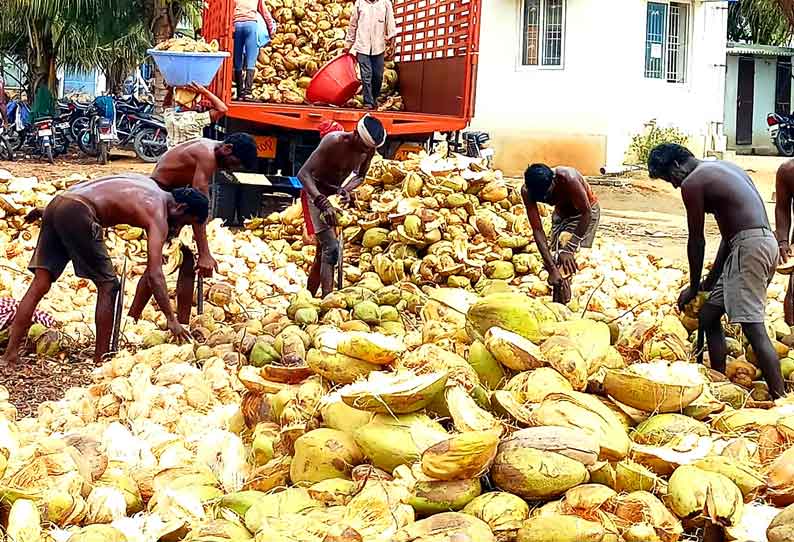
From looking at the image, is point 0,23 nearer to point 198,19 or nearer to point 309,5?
point 198,19

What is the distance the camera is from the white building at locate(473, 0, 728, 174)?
17.8m

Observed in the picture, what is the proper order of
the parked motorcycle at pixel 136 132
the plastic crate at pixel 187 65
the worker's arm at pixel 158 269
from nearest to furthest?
the worker's arm at pixel 158 269
the plastic crate at pixel 187 65
the parked motorcycle at pixel 136 132

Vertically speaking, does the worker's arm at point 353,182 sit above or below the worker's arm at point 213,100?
below

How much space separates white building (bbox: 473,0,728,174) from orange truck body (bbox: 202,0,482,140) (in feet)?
19.5

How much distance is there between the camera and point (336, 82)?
11734mm

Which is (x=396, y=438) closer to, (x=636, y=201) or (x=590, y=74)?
(x=636, y=201)

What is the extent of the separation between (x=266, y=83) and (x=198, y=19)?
8.64m

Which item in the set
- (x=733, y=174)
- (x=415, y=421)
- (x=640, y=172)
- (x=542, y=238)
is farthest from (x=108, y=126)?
(x=415, y=421)

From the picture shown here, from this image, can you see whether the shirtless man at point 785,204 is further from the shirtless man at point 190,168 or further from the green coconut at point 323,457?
the green coconut at point 323,457

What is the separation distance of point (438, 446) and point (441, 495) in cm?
14

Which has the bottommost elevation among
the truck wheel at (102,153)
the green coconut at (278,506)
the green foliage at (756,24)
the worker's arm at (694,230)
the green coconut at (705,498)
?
the green coconut at (278,506)

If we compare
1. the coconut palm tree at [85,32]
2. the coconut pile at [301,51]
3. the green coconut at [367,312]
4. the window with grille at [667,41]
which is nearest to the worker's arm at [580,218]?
the green coconut at [367,312]

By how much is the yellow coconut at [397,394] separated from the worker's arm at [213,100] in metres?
7.20

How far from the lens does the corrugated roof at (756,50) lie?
26078 millimetres
